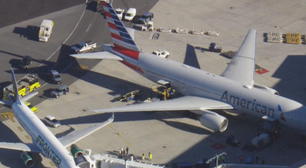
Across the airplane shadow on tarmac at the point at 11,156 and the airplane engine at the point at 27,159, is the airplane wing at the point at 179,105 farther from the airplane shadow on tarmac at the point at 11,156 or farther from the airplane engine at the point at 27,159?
the airplane engine at the point at 27,159

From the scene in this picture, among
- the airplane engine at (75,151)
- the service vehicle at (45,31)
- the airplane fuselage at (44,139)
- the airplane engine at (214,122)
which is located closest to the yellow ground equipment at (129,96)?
the airplane engine at (214,122)

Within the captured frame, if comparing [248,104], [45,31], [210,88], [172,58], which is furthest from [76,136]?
[45,31]

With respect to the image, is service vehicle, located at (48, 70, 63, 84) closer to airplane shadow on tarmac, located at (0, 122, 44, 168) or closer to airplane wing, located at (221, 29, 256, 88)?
airplane shadow on tarmac, located at (0, 122, 44, 168)

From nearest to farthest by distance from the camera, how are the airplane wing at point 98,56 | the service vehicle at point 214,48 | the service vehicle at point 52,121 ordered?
the service vehicle at point 52,121
the airplane wing at point 98,56
the service vehicle at point 214,48

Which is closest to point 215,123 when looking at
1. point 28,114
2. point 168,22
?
point 28,114

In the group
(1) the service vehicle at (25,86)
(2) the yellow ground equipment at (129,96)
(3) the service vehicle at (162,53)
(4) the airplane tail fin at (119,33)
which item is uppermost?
(4) the airplane tail fin at (119,33)

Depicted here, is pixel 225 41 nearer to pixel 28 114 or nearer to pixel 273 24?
pixel 273 24

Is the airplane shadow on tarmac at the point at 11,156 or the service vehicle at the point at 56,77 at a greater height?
the service vehicle at the point at 56,77
